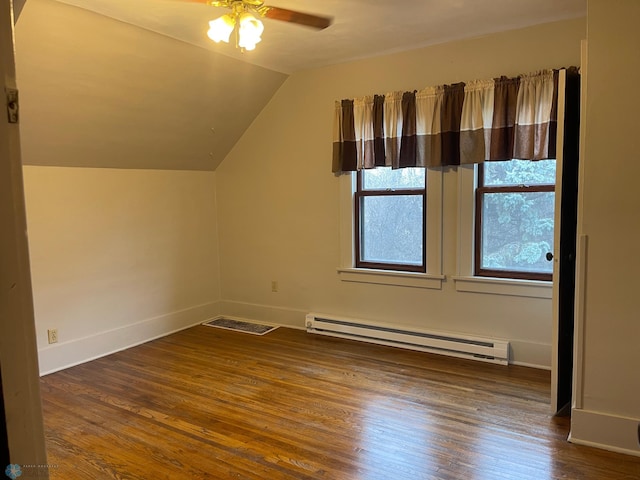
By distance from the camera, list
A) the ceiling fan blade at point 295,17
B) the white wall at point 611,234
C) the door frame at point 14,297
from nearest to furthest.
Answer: the door frame at point 14,297 < the white wall at point 611,234 < the ceiling fan blade at point 295,17

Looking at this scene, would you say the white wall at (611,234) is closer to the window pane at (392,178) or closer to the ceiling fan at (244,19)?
the ceiling fan at (244,19)

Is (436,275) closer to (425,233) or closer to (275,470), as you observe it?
(425,233)

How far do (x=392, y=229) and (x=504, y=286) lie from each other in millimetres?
1097

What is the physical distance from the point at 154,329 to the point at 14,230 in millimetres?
4255

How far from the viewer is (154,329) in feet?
15.2

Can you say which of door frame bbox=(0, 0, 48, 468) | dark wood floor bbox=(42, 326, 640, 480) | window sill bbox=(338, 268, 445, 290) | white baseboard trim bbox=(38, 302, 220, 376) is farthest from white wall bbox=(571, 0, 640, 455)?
white baseboard trim bbox=(38, 302, 220, 376)

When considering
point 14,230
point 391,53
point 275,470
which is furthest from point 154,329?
point 14,230

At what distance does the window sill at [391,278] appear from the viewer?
4.04 metres

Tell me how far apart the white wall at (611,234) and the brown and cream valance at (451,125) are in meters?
0.97

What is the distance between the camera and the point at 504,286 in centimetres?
371

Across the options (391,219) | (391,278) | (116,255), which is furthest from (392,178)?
(116,255)

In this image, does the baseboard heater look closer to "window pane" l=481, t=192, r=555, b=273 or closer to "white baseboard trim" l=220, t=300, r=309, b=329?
"white baseboard trim" l=220, t=300, r=309, b=329

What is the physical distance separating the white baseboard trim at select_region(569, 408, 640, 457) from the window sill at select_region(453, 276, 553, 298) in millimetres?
1186

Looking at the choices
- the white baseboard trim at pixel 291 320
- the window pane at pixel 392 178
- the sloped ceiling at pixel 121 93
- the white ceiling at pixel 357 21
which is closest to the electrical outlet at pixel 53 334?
the sloped ceiling at pixel 121 93
